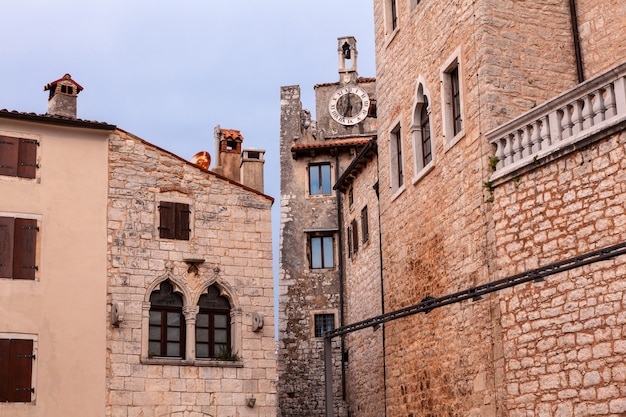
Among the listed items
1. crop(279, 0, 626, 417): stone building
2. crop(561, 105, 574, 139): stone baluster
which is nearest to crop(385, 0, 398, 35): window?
crop(279, 0, 626, 417): stone building

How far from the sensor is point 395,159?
64.7ft

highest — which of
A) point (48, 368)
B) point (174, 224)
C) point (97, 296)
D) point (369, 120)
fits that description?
point (369, 120)

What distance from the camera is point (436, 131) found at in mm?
17391

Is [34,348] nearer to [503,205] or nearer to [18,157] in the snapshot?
[18,157]

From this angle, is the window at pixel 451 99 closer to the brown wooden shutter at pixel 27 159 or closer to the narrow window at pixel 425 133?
the narrow window at pixel 425 133

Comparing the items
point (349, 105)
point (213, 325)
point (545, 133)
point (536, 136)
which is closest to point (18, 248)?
point (213, 325)

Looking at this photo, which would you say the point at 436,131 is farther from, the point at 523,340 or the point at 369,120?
the point at 369,120

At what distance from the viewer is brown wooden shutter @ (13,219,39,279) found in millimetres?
18047

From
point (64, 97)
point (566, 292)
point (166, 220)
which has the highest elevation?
point (64, 97)

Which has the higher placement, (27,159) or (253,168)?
(253,168)

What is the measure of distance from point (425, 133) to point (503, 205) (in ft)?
13.5

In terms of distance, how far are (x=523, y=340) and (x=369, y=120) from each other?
2473cm

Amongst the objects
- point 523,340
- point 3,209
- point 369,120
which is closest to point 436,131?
point 523,340

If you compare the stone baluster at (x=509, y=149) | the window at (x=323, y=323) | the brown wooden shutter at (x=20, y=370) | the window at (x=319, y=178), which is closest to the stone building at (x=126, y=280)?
the brown wooden shutter at (x=20, y=370)
